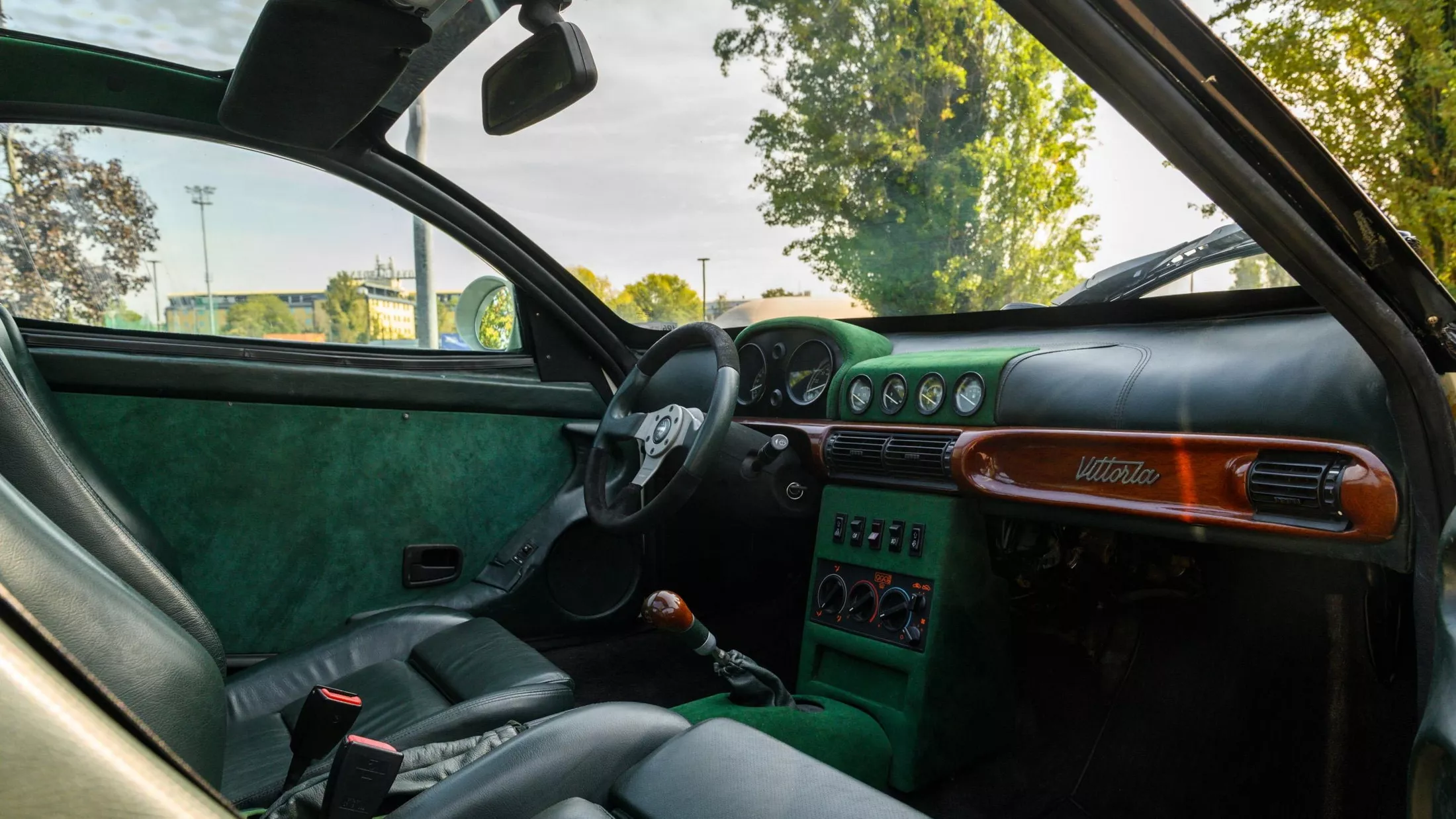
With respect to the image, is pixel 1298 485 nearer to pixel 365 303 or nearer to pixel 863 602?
pixel 863 602

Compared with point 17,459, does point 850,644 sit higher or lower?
lower

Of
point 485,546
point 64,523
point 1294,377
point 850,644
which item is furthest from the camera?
point 485,546

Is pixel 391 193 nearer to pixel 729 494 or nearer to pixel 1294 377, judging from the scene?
pixel 729 494

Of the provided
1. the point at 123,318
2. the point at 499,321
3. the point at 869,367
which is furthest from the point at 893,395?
the point at 123,318

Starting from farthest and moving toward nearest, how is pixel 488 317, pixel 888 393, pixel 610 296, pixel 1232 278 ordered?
pixel 610 296 < pixel 488 317 < pixel 888 393 < pixel 1232 278

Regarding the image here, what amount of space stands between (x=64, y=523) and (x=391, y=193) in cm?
141

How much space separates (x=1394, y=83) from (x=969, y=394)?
1471 mm

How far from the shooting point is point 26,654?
0.35 metres

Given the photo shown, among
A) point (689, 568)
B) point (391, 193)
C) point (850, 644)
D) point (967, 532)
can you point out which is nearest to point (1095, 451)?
point (967, 532)

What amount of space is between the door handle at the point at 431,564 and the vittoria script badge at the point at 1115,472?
1.58m

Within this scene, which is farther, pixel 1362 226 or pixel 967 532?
pixel 967 532

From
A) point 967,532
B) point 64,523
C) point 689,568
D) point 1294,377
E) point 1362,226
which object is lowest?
point 689,568

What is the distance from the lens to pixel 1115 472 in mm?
1636

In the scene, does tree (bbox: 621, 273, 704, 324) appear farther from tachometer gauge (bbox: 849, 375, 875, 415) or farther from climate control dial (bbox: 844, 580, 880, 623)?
climate control dial (bbox: 844, 580, 880, 623)
